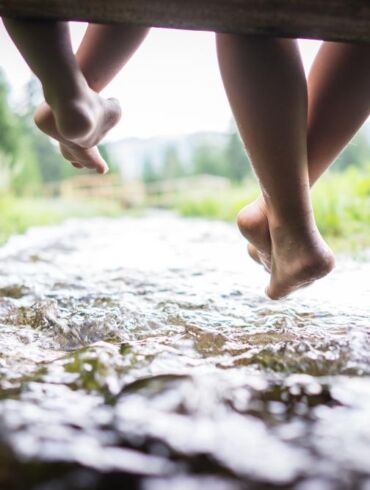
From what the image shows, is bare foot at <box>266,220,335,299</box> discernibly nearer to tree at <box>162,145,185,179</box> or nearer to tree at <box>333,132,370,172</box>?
tree at <box>333,132,370,172</box>

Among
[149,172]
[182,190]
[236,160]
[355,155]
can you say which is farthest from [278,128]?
[149,172]

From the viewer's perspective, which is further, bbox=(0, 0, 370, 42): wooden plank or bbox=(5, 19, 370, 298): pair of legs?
bbox=(5, 19, 370, 298): pair of legs

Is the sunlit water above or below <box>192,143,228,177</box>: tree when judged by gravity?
below

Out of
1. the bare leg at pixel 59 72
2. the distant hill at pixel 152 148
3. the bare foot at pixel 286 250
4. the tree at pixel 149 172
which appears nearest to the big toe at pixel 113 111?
the bare leg at pixel 59 72

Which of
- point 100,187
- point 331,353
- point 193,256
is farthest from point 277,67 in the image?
point 100,187

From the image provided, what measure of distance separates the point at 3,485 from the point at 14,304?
0.80m

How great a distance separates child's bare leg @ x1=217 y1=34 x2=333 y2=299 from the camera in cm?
82

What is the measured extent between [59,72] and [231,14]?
0.31 m

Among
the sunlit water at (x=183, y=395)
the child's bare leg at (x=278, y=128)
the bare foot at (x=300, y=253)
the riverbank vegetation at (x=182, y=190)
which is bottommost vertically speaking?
the sunlit water at (x=183, y=395)

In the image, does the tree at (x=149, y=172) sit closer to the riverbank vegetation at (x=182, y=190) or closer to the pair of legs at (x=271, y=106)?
the riverbank vegetation at (x=182, y=190)

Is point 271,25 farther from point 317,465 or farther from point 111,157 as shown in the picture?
point 111,157

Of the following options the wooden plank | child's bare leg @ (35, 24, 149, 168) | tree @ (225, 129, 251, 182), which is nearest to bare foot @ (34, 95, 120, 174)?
child's bare leg @ (35, 24, 149, 168)

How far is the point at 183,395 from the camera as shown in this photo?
1.96 ft

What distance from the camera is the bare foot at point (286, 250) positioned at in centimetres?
90
